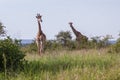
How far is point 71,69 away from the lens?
1014cm

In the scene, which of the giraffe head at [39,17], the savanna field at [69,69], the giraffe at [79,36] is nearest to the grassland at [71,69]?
the savanna field at [69,69]

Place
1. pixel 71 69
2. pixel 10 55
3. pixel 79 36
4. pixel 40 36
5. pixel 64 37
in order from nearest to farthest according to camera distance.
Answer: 1. pixel 71 69
2. pixel 10 55
3. pixel 40 36
4. pixel 79 36
5. pixel 64 37

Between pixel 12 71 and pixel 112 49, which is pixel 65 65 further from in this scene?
pixel 112 49

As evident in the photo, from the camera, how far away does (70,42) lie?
2420 cm

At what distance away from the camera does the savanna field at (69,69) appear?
30.6 ft

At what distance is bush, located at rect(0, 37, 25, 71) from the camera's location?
34.7ft

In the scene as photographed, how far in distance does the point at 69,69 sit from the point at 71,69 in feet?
0.16

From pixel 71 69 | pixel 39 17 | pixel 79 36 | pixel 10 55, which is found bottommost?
pixel 71 69

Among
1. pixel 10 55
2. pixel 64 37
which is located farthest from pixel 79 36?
pixel 10 55

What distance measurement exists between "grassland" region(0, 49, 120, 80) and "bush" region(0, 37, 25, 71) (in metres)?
0.25

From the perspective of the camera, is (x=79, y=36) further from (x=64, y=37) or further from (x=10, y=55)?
(x=10, y=55)

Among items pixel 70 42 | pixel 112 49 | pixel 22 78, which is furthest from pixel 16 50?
pixel 70 42

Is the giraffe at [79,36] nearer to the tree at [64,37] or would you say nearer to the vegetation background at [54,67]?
the tree at [64,37]

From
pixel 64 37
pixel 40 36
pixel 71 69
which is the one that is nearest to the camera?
pixel 71 69
